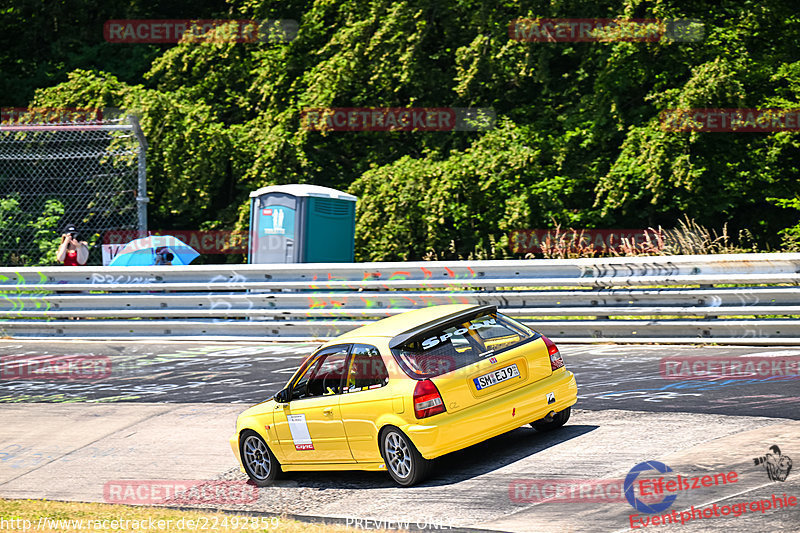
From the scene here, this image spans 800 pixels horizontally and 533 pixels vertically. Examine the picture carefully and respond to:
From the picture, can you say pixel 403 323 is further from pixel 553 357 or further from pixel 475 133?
pixel 475 133

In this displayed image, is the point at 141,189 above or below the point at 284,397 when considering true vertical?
above

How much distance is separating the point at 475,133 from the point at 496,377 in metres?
15.6

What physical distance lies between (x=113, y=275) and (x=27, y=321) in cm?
193

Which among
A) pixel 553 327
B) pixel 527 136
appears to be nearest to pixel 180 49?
pixel 527 136

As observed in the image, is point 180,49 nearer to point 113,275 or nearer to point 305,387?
point 113,275

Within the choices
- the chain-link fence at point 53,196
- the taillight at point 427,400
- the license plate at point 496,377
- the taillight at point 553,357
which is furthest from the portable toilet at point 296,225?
the taillight at point 427,400

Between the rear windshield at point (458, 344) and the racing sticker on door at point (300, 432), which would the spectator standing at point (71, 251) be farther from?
the rear windshield at point (458, 344)

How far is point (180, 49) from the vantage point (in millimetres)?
24688

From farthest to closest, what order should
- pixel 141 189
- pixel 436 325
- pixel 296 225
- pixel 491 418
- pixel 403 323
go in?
pixel 141 189 < pixel 296 225 < pixel 403 323 < pixel 436 325 < pixel 491 418

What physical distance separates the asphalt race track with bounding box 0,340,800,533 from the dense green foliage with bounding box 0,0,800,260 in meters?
8.72

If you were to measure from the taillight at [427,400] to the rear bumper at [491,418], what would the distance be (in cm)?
6

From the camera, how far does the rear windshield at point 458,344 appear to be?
7.63m

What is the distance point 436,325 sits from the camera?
7.87 meters

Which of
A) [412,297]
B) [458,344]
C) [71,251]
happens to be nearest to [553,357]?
[458,344]
